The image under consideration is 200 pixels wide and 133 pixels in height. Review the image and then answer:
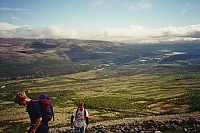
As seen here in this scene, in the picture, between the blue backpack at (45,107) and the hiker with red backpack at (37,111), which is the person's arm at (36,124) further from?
the blue backpack at (45,107)

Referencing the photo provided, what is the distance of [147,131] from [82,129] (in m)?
13.1

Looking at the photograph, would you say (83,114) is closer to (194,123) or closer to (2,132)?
(194,123)

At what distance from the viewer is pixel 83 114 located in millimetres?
16094

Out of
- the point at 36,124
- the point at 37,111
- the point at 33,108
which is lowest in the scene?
the point at 36,124

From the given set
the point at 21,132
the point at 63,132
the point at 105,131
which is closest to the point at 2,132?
the point at 21,132

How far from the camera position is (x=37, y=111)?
37.6 feet

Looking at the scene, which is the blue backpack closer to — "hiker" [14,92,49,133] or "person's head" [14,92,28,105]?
"hiker" [14,92,49,133]

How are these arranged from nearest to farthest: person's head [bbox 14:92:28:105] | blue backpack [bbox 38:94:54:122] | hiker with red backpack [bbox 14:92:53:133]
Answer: person's head [bbox 14:92:28:105]
hiker with red backpack [bbox 14:92:53:133]
blue backpack [bbox 38:94:54:122]

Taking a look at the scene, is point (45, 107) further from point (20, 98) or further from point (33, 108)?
point (20, 98)

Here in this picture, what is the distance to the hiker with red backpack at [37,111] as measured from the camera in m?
11.4

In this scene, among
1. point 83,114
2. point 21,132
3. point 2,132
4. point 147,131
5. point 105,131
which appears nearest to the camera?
point 83,114

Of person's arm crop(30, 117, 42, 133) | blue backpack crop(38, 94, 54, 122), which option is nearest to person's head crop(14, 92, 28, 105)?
blue backpack crop(38, 94, 54, 122)

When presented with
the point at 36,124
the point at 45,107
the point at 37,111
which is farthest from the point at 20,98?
the point at 36,124

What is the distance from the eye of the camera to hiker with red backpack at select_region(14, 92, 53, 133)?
447 inches
